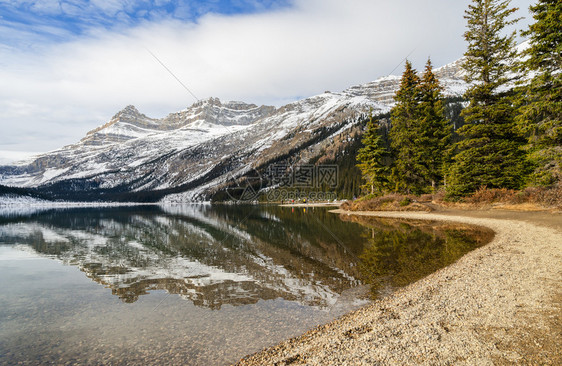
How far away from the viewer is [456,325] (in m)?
7.78

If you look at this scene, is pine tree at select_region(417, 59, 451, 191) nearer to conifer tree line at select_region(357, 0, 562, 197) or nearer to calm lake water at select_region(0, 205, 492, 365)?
conifer tree line at select_region(357, 0, 562, 197)

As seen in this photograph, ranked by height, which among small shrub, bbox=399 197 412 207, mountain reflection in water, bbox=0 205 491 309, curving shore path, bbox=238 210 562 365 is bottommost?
mountain reflection in water, bbox=0 205 491 309

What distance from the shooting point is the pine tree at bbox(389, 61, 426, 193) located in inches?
1773

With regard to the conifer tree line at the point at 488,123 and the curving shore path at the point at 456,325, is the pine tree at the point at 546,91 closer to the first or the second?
the conifer tree line at the point at 488,123

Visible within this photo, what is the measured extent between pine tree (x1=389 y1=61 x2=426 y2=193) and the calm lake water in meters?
21.5

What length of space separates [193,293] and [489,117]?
38430mm

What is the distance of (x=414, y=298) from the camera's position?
34.2 ft

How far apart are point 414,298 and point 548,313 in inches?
142

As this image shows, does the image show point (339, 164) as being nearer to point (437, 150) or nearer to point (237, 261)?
point (437, 150)

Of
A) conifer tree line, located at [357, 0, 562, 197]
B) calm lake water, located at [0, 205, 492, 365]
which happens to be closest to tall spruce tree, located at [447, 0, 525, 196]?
conifer tree line, located at [357, 0, 562, 197]

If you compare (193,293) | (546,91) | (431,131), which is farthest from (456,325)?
(431,131)

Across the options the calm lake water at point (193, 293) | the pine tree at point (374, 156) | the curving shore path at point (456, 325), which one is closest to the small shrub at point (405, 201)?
the pine tree at point (374, 156)

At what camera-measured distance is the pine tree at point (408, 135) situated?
1773 inches

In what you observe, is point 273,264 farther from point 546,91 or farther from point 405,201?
point 405,201
